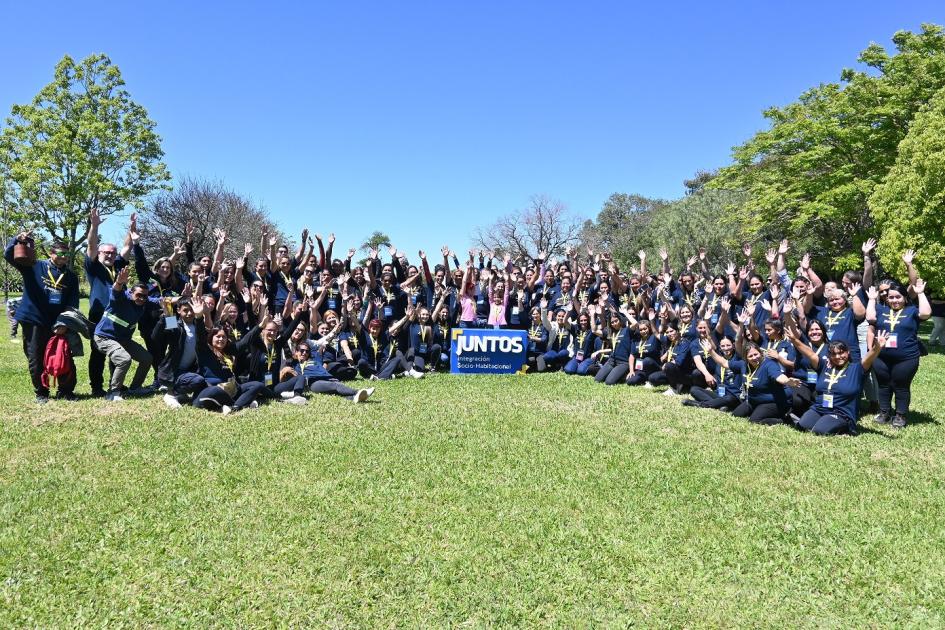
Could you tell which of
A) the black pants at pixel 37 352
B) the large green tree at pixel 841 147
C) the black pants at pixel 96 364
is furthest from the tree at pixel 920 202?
the black pants at pixel 37 352

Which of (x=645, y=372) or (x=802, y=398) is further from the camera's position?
(x=645, y=372)

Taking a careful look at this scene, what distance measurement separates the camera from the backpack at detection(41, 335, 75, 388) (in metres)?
8.99

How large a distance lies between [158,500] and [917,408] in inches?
413

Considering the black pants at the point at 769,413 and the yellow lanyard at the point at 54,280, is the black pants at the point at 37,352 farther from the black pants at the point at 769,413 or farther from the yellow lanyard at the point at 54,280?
the black pants at the point at 769,413

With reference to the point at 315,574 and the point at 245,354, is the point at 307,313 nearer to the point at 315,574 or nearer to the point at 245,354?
the point at 245,354

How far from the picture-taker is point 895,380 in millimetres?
8844

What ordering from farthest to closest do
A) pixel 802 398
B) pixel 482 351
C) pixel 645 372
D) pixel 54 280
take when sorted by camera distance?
pixel 482 351
pixel 645 372
pixel 54 280
pixel 802 398

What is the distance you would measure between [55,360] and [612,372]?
927 cm

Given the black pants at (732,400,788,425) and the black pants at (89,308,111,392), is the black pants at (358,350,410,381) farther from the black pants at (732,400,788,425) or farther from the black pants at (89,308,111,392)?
the black pants at (732,400,788,425)

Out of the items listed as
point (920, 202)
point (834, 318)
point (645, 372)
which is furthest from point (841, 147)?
point (834, 318)

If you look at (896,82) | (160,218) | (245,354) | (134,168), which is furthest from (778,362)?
(160,218)

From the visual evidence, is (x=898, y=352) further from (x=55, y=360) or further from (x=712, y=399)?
(x=55, y=360)

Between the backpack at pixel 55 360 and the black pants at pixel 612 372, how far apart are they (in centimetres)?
895

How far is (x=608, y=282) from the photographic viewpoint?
14.1m
